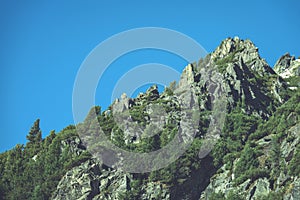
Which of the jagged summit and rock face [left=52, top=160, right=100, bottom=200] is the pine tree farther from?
the jagged summit

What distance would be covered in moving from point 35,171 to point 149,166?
22331 mm

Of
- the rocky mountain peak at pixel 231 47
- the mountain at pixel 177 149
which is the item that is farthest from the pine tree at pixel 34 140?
the rocky mountain peak at pixel 231 47

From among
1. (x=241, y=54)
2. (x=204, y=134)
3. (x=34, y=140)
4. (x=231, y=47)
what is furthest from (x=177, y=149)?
(x=231, y=47)

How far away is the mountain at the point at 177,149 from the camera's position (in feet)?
336

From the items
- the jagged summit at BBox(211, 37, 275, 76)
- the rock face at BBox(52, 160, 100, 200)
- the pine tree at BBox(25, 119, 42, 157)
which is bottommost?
the rock face at BBox(52, 160, 100, 200)

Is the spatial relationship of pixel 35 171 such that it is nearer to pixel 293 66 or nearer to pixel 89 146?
pixel 89 146

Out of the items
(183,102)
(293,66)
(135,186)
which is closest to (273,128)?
(183,102)

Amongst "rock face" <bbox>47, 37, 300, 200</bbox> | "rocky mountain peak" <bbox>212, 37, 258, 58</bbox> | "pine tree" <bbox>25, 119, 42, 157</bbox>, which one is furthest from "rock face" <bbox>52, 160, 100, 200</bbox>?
"rocky mountain peak" <bbox>212, 37, 258, 58</bbox>

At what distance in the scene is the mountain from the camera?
336 ft

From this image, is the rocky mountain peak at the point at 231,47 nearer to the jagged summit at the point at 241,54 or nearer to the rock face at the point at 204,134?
the jagged summit at the point at 241,54

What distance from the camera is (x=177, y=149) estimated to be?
365 ft

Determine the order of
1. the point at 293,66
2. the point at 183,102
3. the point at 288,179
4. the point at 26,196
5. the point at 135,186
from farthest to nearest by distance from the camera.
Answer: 1. the point at 293,66
2. the point at 183,102
3. the point at 26,196
4. the point at 135,186
5. the point at 288,179

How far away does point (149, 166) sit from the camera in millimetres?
107812

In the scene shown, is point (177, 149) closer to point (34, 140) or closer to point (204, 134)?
point (204, 134)
